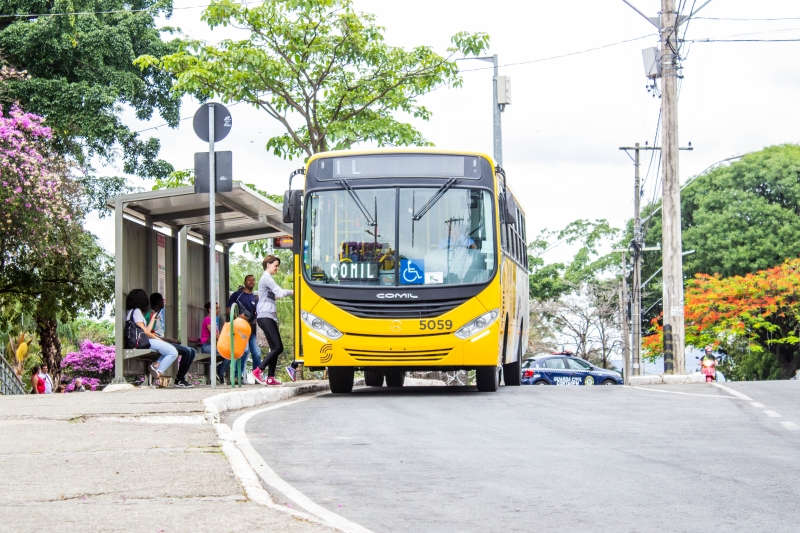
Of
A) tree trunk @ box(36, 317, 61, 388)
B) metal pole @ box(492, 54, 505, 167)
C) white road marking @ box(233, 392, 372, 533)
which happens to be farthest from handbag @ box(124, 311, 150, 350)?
tree trunk @ box(36, 317, 61, 388)

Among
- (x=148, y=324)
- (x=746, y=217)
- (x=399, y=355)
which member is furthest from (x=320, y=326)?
(x=746, y=217)

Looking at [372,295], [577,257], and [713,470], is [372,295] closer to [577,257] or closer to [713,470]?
[713,470]

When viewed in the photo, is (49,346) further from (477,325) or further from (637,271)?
(637,271)

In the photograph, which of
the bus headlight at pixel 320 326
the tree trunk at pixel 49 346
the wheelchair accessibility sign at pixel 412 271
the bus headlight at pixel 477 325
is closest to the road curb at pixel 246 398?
the bus headlight at pixel 320 326

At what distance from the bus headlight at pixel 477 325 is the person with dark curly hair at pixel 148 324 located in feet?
13.9

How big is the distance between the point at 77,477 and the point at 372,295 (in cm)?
782

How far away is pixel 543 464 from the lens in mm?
7484

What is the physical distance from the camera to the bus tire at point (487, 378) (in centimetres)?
1520

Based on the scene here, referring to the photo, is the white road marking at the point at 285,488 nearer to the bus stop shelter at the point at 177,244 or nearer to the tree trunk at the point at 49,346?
the bus stop shelter at the point at 177,244

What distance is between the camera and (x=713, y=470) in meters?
7.20

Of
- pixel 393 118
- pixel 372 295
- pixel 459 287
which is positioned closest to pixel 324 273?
pixel 372 295

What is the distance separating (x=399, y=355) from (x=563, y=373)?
74.6 feet

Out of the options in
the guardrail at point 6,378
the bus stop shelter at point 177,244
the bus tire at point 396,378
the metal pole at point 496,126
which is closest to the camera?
→ the bus stop shelter at point 177,244

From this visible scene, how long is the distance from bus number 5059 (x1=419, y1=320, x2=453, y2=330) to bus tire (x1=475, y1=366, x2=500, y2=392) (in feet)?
4.01
